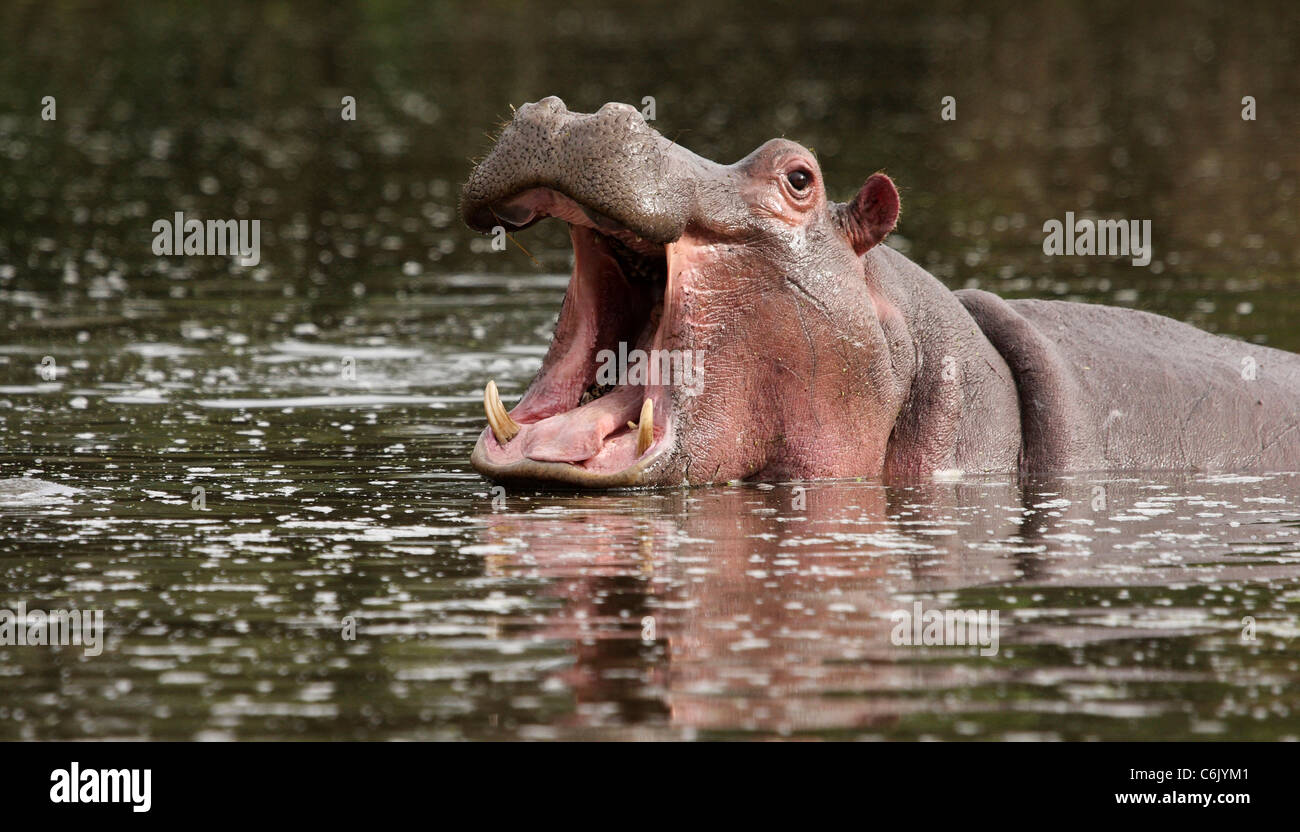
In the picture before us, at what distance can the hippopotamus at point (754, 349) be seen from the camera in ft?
26.9

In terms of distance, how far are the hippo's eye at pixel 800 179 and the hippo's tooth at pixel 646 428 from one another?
3.29 ft

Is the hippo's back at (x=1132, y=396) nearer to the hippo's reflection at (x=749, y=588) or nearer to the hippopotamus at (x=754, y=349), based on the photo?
the hippopotamus at (x=754, y=349)

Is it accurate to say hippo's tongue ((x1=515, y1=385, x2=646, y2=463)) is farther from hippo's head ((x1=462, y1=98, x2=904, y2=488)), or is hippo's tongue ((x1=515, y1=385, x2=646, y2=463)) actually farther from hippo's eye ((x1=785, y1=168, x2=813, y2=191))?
hippo's eye ((x1=785, y1=168, x2=813, y2=191))

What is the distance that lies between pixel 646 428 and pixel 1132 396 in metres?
2.28

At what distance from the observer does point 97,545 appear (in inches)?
311

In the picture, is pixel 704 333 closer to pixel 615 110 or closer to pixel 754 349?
pixel 754 349

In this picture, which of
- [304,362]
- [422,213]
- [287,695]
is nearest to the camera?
[287,695]

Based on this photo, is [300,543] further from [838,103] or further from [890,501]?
[838,103]

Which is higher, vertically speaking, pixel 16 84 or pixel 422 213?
pixel 16 84

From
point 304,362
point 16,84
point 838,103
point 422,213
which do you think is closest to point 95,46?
point 16,84

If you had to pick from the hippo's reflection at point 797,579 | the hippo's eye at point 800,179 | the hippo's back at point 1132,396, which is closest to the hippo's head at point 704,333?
the hippo's eye at point 800,179

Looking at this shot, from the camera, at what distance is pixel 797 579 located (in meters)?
7.35

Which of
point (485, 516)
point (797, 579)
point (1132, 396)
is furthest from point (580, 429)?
point (1132, 396)

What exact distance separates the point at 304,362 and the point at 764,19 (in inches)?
1228
